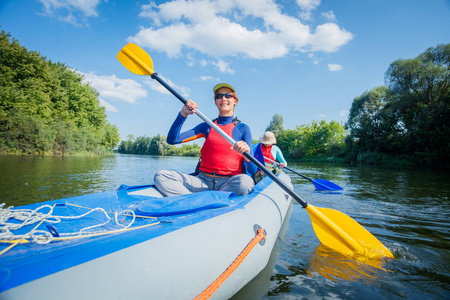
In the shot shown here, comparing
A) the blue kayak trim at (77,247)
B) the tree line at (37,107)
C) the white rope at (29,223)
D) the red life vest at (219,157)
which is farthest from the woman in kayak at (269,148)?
the tree line at (37,107)

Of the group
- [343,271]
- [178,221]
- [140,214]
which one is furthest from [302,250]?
[140,214]

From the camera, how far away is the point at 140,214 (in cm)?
162

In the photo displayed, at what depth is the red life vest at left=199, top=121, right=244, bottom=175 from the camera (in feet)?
8.11

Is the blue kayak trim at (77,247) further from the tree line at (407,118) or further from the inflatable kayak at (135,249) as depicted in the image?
the tree line at (407,118)

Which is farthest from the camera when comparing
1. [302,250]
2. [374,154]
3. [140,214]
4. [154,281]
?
[374,154]

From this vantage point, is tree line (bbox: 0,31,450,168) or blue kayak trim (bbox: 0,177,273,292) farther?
tree line (bbox: 0,31,450,168)

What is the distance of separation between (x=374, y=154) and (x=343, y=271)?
23789 millimetres

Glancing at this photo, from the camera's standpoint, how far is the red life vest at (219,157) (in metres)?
2.47

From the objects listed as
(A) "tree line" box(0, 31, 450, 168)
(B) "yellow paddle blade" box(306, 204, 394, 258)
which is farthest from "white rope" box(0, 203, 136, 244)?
(A) "tree line" box(0, 31, 450, 168)

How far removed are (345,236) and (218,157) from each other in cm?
147

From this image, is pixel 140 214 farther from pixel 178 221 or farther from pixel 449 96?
pixel 449 96

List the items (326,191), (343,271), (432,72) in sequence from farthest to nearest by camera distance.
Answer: (432,72), (326,191), (343,271)

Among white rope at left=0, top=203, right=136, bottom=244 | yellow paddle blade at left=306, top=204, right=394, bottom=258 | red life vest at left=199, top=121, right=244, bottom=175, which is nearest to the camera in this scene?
white rope at left=0, top=203, right=136, bottom=244

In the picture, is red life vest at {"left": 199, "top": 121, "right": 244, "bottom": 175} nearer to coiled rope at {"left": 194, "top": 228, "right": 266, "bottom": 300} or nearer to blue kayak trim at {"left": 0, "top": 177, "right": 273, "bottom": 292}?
blue kayak trim at {"left": 0, "top": 177, "right": 273, "bottom": 292}
